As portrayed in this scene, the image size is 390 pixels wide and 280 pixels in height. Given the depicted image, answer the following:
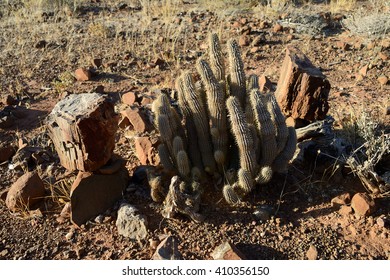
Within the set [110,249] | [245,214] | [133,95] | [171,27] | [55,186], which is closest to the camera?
[110,249]

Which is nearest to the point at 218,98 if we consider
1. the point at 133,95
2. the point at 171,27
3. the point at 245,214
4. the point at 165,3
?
the point at 245,214

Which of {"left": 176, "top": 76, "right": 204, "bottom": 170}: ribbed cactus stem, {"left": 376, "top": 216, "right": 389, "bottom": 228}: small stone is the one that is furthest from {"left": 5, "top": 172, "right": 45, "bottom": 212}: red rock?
{"left": 376, "top": 216, "right": 389, "bottom": 228}: small stone

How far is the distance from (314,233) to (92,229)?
1796 millimetres

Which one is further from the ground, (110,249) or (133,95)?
(133,95)

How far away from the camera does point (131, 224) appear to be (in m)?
3.73

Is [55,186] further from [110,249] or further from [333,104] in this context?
[333,104]

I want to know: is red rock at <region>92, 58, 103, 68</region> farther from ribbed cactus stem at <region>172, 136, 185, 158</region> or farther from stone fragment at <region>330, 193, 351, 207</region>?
stone fragment at <region>330, 193, 351, 207</region>

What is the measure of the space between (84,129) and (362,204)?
7.51ft

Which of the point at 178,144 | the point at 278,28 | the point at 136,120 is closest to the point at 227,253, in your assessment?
the point at 178,144

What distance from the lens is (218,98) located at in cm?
384

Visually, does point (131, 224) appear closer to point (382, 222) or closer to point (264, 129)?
point (264, 129)

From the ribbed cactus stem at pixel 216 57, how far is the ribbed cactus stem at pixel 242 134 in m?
0.47

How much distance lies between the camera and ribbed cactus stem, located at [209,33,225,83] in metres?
4.01

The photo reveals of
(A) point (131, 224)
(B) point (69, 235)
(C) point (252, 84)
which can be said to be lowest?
(B) point (69, 235)
